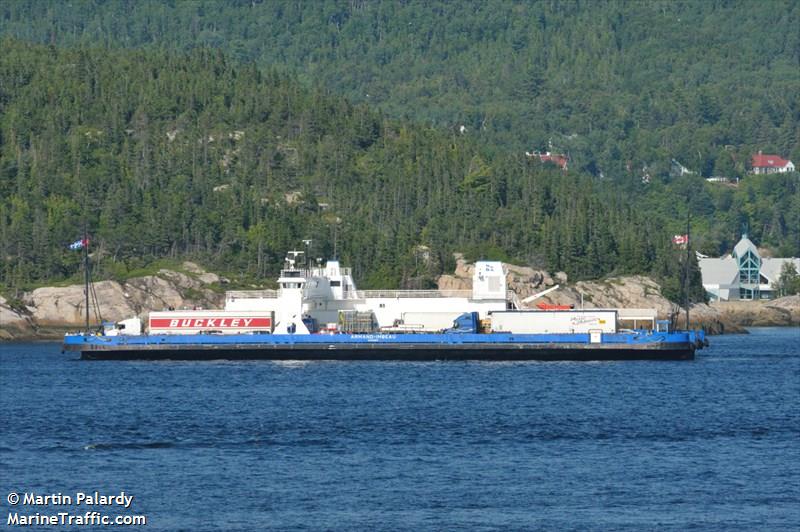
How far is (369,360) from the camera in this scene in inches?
4747

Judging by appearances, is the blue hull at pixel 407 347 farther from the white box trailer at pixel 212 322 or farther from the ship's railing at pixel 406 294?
the ship's railing at pixel 406 294

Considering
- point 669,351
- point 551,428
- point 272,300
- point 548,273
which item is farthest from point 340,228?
point 551,428

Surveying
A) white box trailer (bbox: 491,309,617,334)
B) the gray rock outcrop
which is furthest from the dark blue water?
the gray rock outcrop

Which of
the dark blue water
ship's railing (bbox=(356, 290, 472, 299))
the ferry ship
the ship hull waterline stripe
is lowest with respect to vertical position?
the dark blue water

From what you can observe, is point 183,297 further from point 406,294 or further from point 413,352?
point 413,352

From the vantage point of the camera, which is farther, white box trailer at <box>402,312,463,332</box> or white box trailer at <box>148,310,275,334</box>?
white box trailer at <box>402,312,463,332</box>

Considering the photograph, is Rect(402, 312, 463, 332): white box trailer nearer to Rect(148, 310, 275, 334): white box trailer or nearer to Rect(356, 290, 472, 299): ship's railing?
Rect(356, 290, 472, 299): ship's railing

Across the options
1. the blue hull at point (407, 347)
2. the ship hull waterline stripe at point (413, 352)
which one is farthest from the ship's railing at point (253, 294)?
the ship hull waterline stripe at point (413, 352)

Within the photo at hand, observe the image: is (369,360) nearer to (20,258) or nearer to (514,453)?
(514,453)

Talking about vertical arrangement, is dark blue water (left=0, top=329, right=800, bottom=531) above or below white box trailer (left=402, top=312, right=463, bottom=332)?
below

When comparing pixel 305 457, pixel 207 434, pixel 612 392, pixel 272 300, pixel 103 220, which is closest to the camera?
pixel 305 457

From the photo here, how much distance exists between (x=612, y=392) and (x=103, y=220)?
351ft

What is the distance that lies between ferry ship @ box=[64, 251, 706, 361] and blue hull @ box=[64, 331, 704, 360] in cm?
7

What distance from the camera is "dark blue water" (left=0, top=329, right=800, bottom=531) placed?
53688mm
